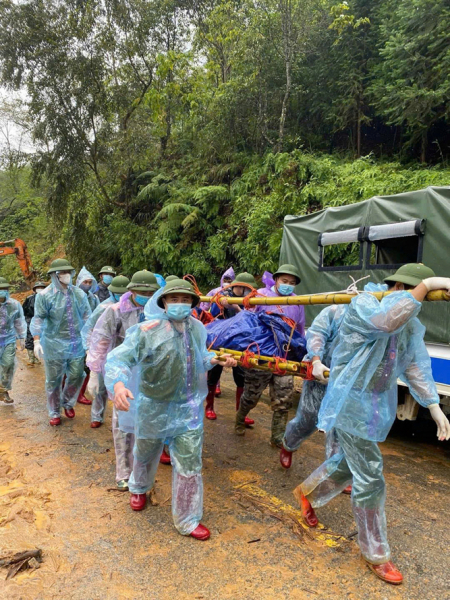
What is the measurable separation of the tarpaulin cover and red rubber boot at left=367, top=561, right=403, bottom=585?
160 centimetres

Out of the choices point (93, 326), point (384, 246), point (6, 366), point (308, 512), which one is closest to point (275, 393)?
point (308, 512)

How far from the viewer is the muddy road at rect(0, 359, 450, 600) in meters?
2.14

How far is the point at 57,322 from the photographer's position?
16.0 feet

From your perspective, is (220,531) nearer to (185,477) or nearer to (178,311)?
(185,477)

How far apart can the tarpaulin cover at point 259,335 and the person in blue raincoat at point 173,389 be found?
2.06 feet

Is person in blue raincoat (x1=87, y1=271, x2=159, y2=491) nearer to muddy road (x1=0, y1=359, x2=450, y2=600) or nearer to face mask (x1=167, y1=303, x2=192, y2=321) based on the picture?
muddy road (x1=0, y1=359, x2=450, y2=600)

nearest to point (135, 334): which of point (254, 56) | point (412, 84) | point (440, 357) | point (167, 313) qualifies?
point (167, 313)

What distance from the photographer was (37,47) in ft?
43.3

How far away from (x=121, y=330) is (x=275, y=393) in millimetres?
1575

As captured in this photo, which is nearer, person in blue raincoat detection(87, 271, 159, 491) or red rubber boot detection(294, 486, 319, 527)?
red rubber boot detection(294, 486, 319, 527)

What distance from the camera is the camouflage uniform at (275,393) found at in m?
3.65

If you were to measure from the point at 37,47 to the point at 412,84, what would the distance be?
11568mm

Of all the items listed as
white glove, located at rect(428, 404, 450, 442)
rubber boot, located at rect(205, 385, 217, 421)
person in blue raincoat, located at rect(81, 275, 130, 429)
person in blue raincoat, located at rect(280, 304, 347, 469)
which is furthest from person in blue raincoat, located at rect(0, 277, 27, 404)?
white glove, located at rect(428, 404, 450, 442)

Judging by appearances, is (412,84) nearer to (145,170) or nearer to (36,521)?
(145,170)
